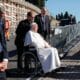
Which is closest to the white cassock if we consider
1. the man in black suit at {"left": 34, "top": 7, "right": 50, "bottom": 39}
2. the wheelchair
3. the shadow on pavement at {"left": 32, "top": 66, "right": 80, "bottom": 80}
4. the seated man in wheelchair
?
the seated man in wheelchair

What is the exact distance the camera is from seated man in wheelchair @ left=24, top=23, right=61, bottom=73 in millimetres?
14141

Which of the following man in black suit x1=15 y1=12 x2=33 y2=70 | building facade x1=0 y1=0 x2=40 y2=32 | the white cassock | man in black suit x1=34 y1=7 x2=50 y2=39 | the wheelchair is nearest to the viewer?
the white cassock

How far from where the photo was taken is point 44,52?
47.3 feet

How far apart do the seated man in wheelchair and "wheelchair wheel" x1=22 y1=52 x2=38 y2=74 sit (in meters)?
0.22

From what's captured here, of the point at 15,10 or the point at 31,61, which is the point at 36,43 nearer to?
the point at 31,61

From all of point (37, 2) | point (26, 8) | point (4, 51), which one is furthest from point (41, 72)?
point (37, 2)

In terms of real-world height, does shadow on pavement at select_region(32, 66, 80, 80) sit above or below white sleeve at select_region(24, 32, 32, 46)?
below

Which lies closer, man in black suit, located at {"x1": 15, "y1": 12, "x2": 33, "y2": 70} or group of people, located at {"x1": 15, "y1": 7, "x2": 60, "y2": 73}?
group of people, located at {"x1": 15, "y1": 7, "x2": 60, "y2": 73}

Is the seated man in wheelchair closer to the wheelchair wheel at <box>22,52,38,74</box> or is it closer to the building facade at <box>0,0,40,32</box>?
the wheelchair wheel at <box>22,52,38,74</box>

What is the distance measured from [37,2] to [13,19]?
3941 cm

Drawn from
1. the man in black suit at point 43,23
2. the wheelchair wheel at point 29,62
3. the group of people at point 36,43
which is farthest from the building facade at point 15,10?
the wheelchair wheel at point 29,62

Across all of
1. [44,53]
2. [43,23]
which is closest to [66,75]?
[44,53]

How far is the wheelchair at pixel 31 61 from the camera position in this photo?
1452 centimetres

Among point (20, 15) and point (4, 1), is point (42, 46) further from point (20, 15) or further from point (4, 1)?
point (20, 15)
